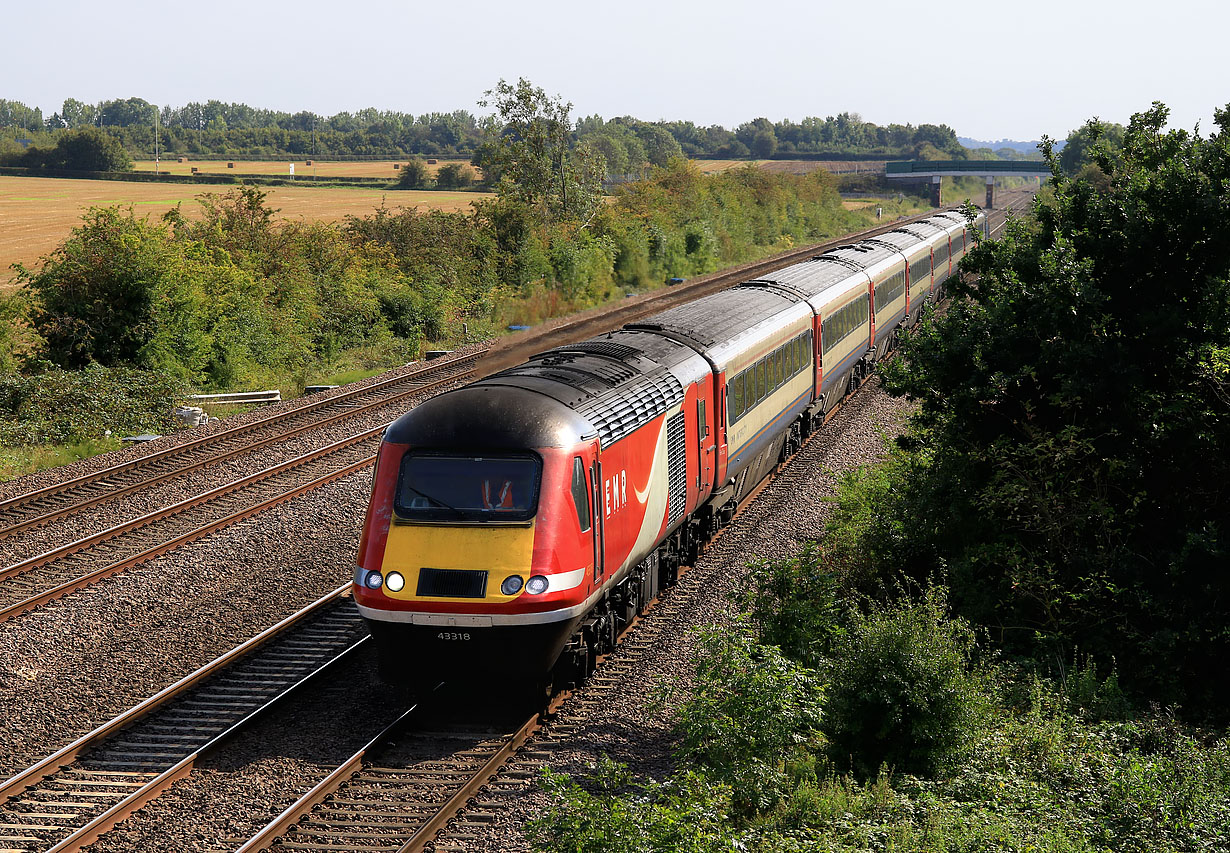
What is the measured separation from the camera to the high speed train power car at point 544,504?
10.6 m

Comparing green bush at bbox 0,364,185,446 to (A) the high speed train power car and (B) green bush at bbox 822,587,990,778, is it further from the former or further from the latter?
(B) green bush at bbox 822,587,990,778

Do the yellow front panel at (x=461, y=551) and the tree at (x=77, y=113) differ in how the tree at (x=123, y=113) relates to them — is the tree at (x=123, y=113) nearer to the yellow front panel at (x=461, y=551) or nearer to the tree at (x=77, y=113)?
the tree at (x=77, y=113)

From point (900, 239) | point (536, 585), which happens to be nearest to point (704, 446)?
point (536, 585)

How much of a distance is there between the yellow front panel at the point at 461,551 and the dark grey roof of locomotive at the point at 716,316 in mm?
6105

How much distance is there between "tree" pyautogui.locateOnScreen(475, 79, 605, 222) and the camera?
53.2 meters

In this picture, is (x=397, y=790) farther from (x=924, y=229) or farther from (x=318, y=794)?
(x=924, y=229)

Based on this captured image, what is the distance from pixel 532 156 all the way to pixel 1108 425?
43664mm

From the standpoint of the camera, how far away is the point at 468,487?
35.6 ft

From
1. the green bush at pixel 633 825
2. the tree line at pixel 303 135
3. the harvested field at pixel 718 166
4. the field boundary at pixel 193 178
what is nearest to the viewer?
the green bush at pixel 633 825

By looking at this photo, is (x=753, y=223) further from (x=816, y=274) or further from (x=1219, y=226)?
(x=1219, y=226)

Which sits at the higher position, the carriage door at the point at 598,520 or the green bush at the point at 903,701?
the carriage door at the point at 598,520

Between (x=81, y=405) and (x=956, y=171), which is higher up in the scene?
(x=956, y=171)

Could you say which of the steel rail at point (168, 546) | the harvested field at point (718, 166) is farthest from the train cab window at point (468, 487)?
the harvested field at point (718, 166)

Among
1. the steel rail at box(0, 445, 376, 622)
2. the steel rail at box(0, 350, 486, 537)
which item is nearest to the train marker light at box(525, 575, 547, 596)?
the steel rail at box(0, 445, 376, 622)
